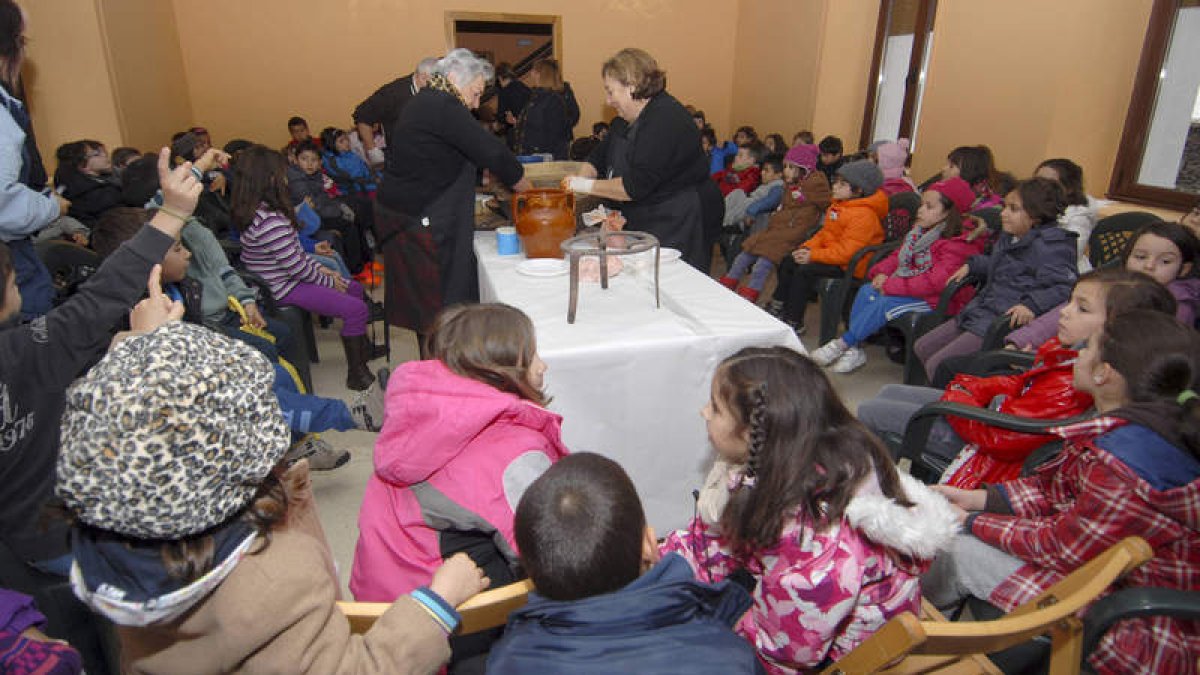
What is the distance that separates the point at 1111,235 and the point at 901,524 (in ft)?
9.20

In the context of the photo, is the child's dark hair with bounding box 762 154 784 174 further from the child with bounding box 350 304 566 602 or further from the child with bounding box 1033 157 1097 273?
the child with bounding box 350 304 566 602

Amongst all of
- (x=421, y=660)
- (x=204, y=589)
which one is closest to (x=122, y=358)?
(x=204, y=589)

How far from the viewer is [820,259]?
3.90 m

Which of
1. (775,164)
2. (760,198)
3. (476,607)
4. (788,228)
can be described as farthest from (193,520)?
(775,164)

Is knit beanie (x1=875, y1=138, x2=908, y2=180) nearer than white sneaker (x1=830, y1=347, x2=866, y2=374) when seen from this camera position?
No

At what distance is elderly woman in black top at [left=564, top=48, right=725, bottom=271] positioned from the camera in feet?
9.05

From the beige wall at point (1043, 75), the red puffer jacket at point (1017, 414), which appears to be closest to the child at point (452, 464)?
the red puffer jacket at point (1017, 414)

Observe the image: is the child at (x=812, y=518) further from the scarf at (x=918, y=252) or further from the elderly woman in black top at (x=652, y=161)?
the scarf at (x=918, y=252)

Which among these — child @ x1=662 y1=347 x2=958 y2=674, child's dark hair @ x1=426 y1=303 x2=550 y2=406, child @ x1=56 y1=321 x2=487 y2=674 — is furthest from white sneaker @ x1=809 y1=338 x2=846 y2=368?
child @ x1=56 y1=321 x2=487 y2=674

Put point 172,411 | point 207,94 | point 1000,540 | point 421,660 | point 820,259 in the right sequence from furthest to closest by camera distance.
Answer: point 207,94 → point 820,259 → point 1000,540 → point 421,660 → point 172,411

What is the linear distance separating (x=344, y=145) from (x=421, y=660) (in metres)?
6.26

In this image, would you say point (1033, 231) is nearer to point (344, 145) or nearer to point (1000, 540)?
point (1000, 540)

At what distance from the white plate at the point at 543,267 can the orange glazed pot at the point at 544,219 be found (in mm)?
68

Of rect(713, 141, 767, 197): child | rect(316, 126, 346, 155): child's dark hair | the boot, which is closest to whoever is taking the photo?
the boot
